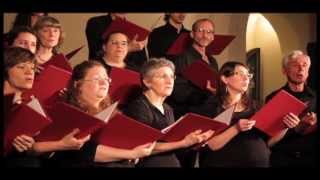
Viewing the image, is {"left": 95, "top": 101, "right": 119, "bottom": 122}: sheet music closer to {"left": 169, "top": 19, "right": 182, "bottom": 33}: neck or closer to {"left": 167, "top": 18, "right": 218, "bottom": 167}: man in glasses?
{"left": 167, "top": 18, "right": 218, "bottom": 167}: man in glasses

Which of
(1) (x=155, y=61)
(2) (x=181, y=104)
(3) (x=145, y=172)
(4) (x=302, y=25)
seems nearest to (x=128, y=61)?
(1) (x=155, y=61)

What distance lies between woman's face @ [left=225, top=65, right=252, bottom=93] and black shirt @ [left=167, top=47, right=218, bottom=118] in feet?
0.31

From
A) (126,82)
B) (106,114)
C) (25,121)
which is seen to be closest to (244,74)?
(126,82)

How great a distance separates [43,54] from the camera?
2.66 m

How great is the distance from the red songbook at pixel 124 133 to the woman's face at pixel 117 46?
1.01ft

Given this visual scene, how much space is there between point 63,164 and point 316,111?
1.29 m

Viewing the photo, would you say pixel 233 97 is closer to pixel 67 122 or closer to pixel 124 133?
pixel 124 133

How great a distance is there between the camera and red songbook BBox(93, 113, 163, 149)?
8.57ft

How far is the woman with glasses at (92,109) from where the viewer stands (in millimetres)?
2619

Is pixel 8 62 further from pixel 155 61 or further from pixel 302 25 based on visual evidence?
pixel 302 25

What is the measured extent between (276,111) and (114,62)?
2.79 ft

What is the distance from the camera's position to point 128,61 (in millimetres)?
2688

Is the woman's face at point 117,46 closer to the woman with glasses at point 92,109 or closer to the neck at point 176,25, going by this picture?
the woman with glasses at point 92,109

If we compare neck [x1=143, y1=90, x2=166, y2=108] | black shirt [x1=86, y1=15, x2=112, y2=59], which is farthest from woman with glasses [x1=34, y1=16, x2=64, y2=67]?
neck [x1=143, y1=90, x2=166, y2=108]
